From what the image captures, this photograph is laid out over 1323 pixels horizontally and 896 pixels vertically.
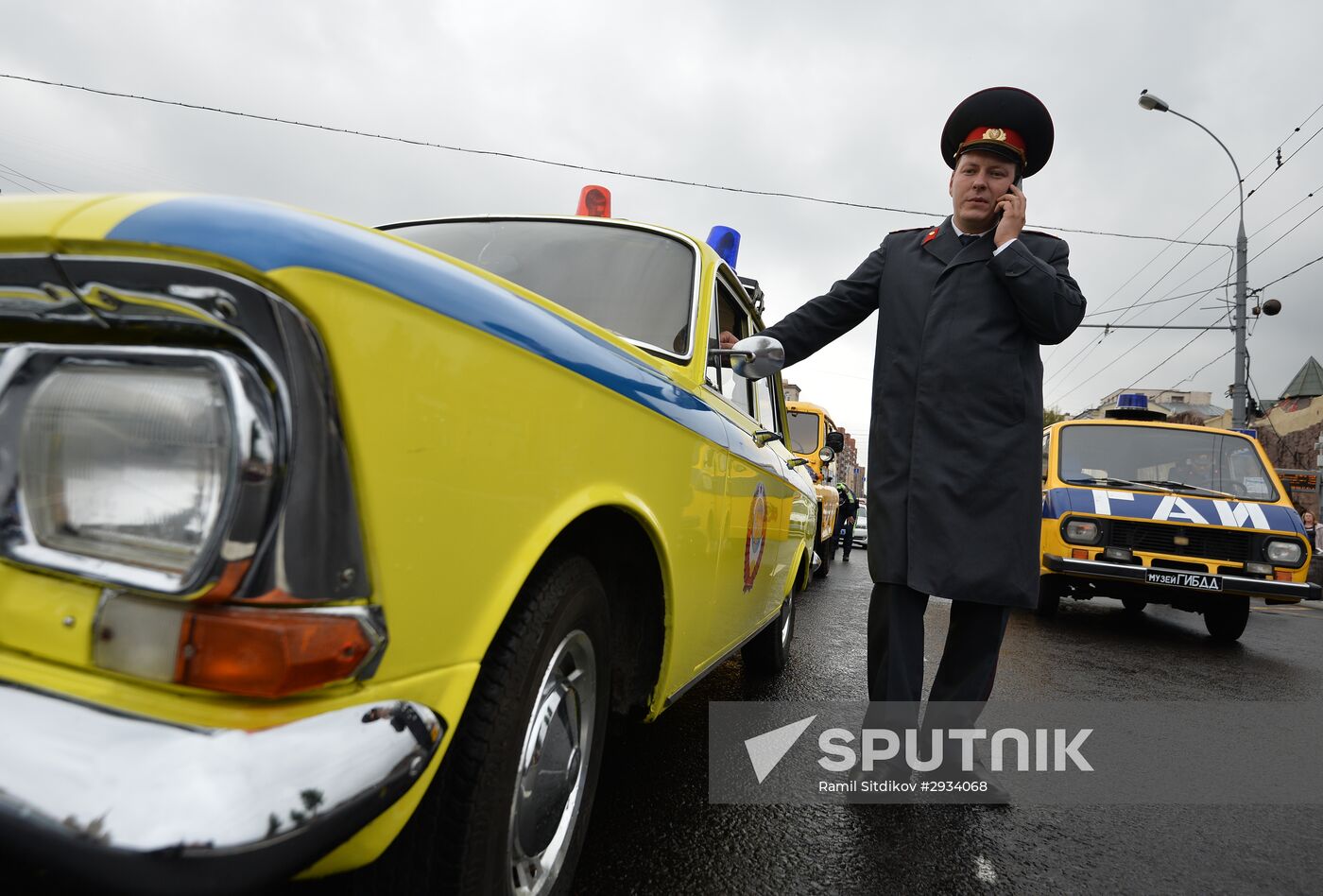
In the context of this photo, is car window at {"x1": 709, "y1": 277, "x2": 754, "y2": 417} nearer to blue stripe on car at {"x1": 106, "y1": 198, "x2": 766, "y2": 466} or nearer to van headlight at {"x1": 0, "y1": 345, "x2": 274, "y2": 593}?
blue stripe on car at {"x1": 106, "y1": 198, "x2": 766, "y2": 466}

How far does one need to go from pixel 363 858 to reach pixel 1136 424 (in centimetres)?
767

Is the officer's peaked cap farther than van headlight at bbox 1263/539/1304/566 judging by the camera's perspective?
No

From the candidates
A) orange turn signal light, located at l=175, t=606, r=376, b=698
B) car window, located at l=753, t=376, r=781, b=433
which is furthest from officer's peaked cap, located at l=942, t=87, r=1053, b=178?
orange turn signal light, located at l=175, t=606, r=376, b=698

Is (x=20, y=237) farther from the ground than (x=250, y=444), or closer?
farther from the ground

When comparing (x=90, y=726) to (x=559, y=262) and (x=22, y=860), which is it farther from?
(x=559, y=262)

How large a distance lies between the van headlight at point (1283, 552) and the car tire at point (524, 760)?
6.40 metres

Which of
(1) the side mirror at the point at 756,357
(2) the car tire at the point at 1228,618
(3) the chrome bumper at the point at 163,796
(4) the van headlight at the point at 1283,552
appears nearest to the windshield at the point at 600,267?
(1) the side mirror at the point at 756,357

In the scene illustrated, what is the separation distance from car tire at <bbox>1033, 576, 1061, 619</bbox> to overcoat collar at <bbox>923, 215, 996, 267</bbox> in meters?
4.89

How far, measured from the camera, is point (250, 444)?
82cm

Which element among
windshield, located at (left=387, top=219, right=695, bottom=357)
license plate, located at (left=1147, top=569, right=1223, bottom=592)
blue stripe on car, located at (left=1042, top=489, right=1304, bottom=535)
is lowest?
license plate, located at (left=1147, top=569, right=1223, bottom=592)

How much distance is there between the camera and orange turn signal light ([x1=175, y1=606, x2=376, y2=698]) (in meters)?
0.82

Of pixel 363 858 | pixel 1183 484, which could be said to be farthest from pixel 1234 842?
pixel 1183 484

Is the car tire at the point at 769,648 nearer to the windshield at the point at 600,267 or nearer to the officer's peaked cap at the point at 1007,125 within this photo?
the windshield at the point at 600,267

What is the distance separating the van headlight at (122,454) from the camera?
843 millimetres
